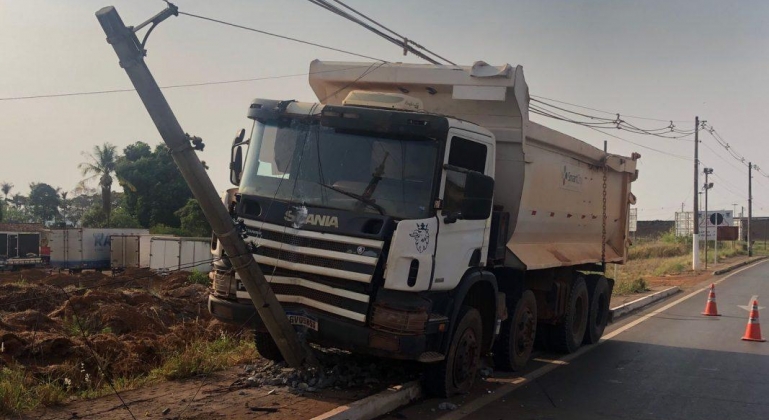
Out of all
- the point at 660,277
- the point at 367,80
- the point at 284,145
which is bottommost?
the point at 660,277

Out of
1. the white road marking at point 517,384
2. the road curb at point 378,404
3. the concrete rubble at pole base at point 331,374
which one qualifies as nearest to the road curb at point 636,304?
the white road marking at point 517,384

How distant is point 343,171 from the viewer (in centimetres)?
701

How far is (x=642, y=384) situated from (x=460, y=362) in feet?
9.07

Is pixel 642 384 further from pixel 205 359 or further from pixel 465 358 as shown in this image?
pixel 205 359

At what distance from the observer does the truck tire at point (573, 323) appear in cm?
1127

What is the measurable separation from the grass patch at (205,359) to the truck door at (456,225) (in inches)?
115

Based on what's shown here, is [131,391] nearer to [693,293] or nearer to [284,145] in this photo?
[284,145]

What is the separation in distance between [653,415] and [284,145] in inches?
185

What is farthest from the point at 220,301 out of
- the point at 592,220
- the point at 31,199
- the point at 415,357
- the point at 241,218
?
the point at 31,199

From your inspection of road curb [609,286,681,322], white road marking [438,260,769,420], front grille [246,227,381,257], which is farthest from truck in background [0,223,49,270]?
front grille [246,227,381,257]

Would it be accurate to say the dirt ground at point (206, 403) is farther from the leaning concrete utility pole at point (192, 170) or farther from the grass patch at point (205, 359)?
the leaning concrete utility pole at point (192, 170)

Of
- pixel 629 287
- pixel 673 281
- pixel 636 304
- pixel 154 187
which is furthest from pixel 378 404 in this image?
pixel 154 187

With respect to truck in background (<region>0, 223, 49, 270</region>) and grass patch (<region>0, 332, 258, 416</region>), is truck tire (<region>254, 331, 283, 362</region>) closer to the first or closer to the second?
grass patch (<region>0, 332, 258, 416</region>)

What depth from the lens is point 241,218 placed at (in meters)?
7.07
